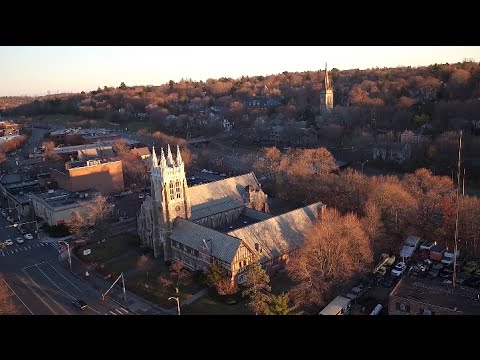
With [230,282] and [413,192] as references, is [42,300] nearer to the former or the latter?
[230,282]

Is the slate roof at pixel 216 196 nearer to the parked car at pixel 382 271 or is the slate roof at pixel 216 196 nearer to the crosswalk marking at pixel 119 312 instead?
the crosswalk marking at pixel 119 312

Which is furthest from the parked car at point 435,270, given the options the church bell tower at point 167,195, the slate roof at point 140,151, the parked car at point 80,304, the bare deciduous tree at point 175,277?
the slate roof at point 140,151

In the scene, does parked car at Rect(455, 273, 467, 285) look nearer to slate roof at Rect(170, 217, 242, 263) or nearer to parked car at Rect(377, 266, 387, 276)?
parked car at Rect(377, 266, 387, 276)

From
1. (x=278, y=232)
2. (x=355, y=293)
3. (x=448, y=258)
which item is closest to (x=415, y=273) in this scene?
(x=448, y=258)

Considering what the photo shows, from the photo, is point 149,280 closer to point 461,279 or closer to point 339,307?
point 339,307

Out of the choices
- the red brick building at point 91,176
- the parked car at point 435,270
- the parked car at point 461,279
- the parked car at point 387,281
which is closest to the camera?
the parked car at point 461,279
